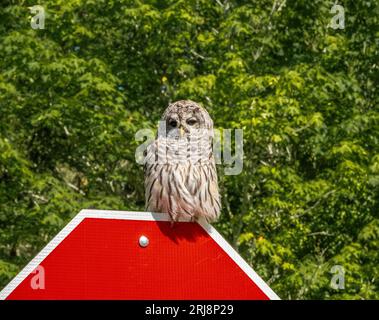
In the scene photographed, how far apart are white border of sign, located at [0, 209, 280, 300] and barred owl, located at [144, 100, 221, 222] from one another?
3.81 ft

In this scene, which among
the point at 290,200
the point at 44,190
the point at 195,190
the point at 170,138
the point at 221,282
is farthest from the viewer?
the point at 44,190

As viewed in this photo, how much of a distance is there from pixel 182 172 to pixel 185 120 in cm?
81

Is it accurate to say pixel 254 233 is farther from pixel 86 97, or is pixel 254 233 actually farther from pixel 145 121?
pixel 86 97

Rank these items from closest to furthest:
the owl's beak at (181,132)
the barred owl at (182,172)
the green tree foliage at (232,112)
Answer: the barred owl at (182,172), the owl's beak at (181,132), the green tree foliage at (232,112)

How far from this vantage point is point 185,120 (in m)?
5.72

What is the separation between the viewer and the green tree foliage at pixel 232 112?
421 inches

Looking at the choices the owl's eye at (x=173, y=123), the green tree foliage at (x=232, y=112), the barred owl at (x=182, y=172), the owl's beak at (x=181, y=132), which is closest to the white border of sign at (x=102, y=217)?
the barred owl at (x=182, y=172)

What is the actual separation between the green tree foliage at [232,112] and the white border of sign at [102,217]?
7015 mm

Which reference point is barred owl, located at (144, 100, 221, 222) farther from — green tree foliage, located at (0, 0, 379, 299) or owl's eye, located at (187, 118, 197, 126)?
green tree foliage, located at (0, 0, 379, 299)

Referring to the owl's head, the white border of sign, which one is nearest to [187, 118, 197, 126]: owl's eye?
the owl's head

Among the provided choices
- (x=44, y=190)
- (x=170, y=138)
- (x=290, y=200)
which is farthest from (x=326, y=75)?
(x=170, y=138)

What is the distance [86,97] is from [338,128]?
3324 millimetres

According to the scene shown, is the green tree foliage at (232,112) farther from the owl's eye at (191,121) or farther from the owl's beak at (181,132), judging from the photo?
the owl's beak at (181,132)
